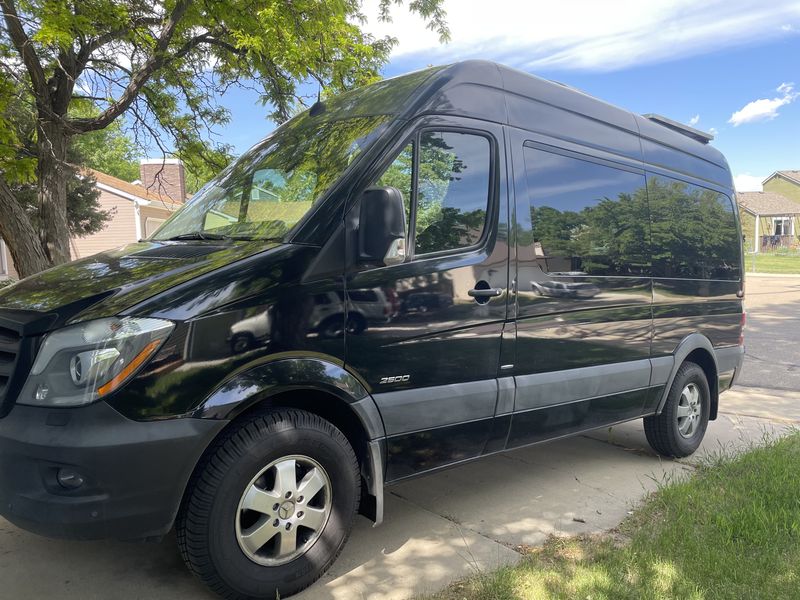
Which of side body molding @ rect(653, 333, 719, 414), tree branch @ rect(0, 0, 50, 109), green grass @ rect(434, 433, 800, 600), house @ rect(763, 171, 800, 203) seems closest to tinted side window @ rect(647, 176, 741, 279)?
side body molding @ rect(653, 333, 719, 414)

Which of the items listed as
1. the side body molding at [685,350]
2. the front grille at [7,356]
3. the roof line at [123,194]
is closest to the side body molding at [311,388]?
the front grille at [7,356]

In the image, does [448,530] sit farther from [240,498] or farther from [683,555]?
[240,498]

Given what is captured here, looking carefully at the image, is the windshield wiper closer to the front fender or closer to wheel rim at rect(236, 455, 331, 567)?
the front fender

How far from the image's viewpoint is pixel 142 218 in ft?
83.2

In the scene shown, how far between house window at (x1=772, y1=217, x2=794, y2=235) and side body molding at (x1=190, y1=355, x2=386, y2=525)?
209ft

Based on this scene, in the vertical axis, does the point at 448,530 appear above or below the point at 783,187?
below

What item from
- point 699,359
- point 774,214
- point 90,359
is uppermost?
point 774,214

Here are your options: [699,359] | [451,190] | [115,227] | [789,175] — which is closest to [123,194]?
[115,227]

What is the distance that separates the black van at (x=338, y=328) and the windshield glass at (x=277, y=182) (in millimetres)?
21

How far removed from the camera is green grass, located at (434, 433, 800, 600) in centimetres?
293

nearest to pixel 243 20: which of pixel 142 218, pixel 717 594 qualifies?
pixel 717 594

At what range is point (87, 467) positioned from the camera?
7.85 ft

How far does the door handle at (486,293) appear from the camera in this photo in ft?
11.4

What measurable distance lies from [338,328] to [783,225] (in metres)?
64.6
